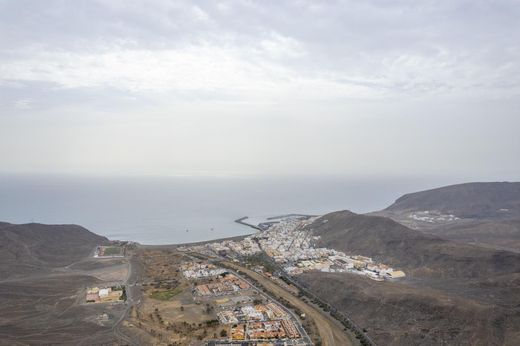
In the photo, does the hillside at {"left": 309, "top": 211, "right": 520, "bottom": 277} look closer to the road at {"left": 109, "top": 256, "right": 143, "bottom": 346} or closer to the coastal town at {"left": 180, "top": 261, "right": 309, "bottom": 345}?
the coastal town at {"left": 180, "top": 261, "right": 309, "bottom": 345}

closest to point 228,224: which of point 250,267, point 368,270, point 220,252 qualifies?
point 220,252

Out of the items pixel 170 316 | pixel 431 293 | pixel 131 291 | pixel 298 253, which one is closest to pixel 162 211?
pixel 298 253

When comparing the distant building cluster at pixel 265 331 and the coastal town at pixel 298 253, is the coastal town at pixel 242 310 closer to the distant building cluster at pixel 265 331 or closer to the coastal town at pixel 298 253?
the distant building cluster at pixel 265 331

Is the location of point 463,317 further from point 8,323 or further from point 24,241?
point 24,241

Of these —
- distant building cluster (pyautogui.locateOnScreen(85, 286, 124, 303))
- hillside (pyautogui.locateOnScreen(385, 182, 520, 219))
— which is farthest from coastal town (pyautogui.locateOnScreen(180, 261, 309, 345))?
hillside (pyautogui.locateOnScreen(385, 182, 520, 219))

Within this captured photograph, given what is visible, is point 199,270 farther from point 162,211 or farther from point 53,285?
point 162,211

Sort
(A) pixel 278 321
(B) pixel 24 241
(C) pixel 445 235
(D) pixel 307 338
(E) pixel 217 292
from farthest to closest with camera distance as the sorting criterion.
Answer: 1. (C) pixel 445 235
2. (B) pixel 24 241
3. (E) pixel 217 292
4. (A) pixel 278 321
5. (D) pixel 307 338

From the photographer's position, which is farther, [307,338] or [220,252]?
[220,252]

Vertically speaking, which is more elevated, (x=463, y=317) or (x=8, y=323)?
(x=463, y=317)
